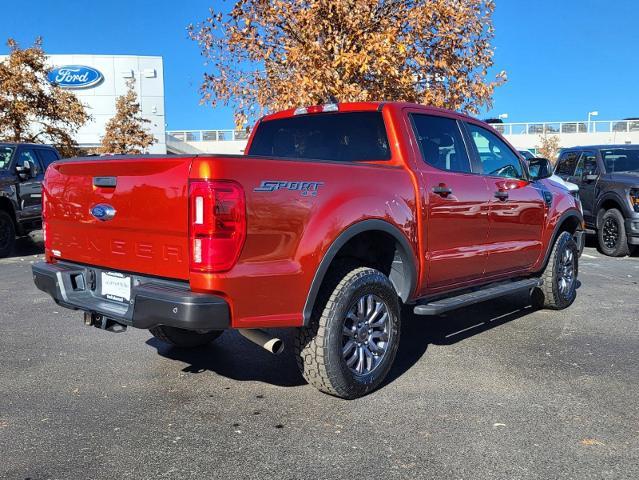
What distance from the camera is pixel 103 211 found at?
3473 mm

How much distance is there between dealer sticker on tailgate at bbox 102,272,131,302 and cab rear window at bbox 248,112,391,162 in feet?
5.10

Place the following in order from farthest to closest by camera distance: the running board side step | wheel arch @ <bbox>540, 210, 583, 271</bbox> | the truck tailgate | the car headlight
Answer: the car headlight < wheel arch @ <bbox>540, 210, 583, 271</bbox> < the running board side step < the truck tailgate

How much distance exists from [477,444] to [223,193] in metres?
1.86

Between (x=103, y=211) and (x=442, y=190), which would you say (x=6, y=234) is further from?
(x=442, y=190)

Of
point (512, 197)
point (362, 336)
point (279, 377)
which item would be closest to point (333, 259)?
point (362, 336)

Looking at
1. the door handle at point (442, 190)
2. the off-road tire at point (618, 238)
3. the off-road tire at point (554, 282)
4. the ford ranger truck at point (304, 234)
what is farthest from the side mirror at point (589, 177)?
the door handle at point (442, 190)

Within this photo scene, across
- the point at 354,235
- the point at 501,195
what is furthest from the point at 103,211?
the point at 501,195

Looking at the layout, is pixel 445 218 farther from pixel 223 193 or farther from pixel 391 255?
pixel 223 193

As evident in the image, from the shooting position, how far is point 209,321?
9.89 feet

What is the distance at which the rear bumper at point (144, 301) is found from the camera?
3.00 m

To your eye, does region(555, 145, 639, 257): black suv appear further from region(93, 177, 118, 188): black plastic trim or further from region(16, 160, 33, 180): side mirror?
region(16, 160, 33, 180): side mirror

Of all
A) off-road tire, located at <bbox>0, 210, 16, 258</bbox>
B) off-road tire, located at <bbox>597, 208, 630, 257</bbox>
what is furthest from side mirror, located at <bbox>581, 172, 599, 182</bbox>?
off-road tire, located at <bbox>0, 210, 16, 258</bbox>

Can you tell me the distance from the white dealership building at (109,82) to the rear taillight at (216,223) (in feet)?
102

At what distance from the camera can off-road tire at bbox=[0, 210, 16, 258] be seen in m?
10.1
